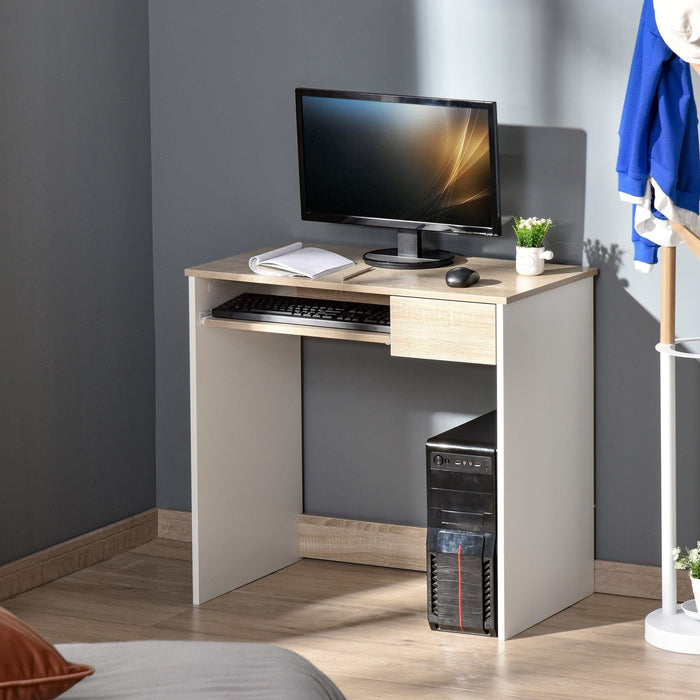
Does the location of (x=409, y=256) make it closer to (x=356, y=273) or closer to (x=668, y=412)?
(x=356, y=273)

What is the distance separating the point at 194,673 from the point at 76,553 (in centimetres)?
232

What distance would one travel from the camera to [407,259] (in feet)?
12.5

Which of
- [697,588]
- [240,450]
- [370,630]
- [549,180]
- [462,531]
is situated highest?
[549,180]

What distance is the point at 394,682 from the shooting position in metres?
3.28

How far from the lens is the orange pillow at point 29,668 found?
5.39 feet

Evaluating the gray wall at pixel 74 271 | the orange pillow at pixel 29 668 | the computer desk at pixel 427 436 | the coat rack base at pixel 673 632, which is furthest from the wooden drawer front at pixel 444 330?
the orange pillow at pixel 29 668

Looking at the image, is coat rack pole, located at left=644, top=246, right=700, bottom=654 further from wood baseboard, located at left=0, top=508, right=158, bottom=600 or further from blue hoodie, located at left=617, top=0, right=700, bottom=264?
wood baseboard, located at left=0, top=508, right=158, bottom=600

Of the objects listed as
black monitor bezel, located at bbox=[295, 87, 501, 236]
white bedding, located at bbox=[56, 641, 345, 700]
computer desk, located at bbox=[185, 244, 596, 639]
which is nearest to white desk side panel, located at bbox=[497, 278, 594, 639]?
computer desk, located at bbox=[185, 244, 596, 639]

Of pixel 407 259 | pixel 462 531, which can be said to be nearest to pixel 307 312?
pixel 407 259

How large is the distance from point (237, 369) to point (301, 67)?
95cm

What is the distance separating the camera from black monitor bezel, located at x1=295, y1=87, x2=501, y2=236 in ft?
11.9

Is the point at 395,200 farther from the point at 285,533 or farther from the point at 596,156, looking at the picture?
the point at 285,533

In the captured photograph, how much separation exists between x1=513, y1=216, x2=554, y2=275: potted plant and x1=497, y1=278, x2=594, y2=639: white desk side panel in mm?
96

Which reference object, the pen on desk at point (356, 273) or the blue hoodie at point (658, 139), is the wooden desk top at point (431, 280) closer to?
the pen on desk at point (356, 273)
